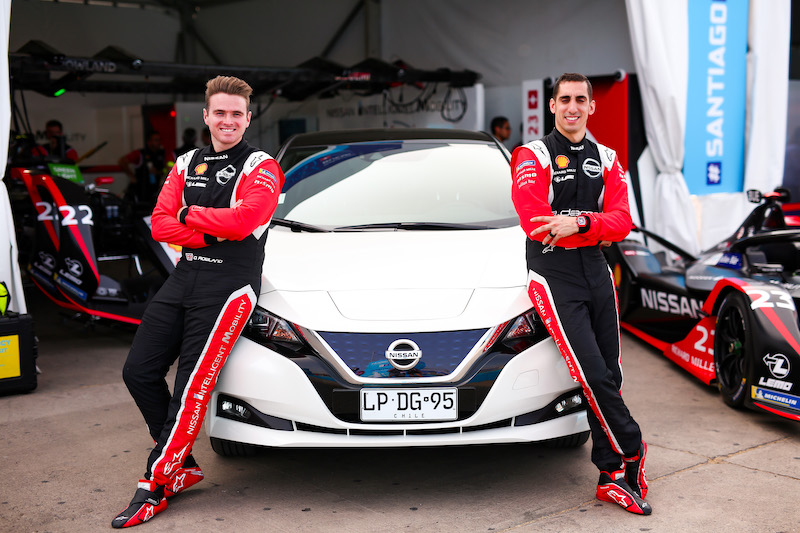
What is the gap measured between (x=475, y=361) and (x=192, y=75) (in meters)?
8.09

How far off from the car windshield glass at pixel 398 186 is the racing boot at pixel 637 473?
1.21 meters

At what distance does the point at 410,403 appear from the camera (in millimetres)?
3033

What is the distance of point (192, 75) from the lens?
1022cm

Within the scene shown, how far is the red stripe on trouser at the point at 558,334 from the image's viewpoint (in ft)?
10.3

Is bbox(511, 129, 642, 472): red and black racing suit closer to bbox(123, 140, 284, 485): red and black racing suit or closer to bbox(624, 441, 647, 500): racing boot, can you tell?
bbox(624, 441, 647, 500): racing boot

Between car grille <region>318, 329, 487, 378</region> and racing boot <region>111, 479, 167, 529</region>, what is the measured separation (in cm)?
86

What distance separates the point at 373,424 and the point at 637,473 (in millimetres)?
1038

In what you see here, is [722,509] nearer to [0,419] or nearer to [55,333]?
[0,419]

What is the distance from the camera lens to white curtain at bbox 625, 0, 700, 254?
329 inches

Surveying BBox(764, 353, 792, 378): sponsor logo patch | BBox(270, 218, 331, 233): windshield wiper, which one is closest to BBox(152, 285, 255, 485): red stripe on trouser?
BBox(270, 218, 331, 233): windshield wiper

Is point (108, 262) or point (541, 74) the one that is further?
point (541, 74)

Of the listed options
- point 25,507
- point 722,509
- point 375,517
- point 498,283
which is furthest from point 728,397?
point 25,507

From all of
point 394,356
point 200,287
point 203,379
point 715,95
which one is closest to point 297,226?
point 200,287

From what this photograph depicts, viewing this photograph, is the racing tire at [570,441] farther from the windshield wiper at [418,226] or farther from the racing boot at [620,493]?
the windshield wiper at [418,226]
